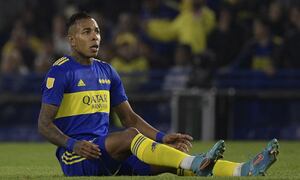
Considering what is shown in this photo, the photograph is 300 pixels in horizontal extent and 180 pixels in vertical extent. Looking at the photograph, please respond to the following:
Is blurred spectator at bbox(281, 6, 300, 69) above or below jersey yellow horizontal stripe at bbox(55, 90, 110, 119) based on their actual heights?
above

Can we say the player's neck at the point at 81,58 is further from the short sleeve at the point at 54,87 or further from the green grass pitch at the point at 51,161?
the green grass pitch at the point at 51,161

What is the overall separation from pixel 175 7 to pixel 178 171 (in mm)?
11929

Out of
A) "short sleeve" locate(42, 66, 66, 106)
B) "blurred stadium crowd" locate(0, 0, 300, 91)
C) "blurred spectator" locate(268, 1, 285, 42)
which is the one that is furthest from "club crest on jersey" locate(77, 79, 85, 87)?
"blurred spectator" locate(268, 1, 285, 42)

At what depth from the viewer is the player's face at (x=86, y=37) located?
27.0 feet

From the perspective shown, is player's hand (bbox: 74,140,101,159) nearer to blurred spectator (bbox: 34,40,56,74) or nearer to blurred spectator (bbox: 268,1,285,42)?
blurred spectator (bbox: 268,1,285,42)

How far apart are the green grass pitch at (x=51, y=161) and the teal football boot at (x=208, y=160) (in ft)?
0.95

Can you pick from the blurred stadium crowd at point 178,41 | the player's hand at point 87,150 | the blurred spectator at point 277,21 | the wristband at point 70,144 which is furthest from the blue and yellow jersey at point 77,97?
the blurred spectator at point 277,21

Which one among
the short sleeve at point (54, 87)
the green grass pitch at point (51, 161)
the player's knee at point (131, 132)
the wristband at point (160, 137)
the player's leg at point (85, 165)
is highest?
the short sleeve at point (54, 87)

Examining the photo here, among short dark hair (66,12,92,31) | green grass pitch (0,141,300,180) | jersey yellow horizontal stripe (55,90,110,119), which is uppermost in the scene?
short dark hair (66,12,92,31)

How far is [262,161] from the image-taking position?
7398mm

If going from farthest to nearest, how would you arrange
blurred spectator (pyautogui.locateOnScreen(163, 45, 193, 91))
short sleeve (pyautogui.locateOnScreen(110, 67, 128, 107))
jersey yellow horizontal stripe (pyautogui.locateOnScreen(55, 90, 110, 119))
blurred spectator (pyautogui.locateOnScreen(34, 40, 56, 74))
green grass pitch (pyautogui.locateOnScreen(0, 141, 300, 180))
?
blurred spectator (pyautogui.locateOnScreen(34, 40, 56, 74)), blurred spectator (pyautogui.locateOnScreen(163, 45, 193, 91)), green grass pitch (pyautogui.locateOnScreen(0, 141, 300, 180)), short sleeve (pyautogui.locateOnScreen(110, 67, 128, 107)), jersey yellow horizontal stripe (pyautogui.locateOnScreen(55, 90, 110, 119))

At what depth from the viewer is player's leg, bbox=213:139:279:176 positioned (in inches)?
287

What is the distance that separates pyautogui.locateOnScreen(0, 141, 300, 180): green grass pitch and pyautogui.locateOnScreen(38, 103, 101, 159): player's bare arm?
234 millimetres

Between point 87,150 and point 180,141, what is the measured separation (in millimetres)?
796
